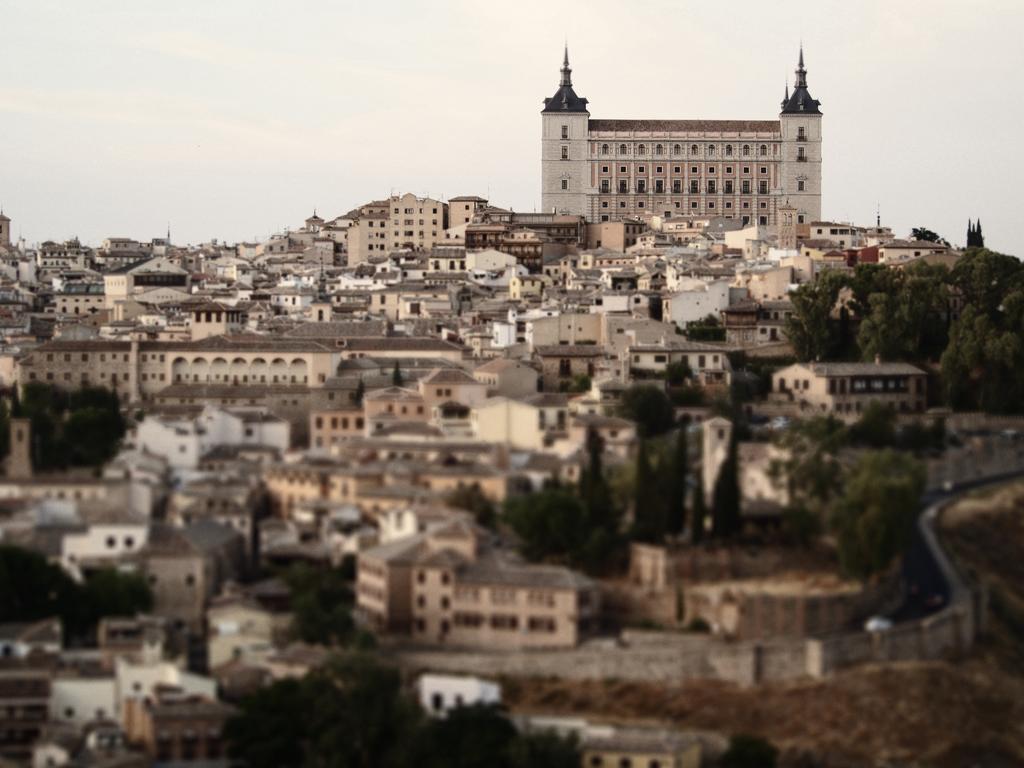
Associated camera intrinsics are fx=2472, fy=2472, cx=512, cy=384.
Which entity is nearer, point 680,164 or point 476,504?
point 476,504

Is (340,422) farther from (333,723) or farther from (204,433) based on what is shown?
(333,723)

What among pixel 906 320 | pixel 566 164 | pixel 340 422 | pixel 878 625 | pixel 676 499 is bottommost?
pixel 878 625

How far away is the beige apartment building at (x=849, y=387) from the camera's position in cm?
6109

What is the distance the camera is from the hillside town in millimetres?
42125

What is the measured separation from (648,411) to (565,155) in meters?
54.3

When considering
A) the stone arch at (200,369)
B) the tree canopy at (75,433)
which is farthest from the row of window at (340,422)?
the stone arch at (200,369)

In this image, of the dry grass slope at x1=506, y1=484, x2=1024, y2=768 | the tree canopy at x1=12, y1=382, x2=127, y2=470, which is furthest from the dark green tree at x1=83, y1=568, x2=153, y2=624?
the tree canopy at x1=12, y1=382, x2=127, y2=470

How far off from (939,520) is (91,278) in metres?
48.0

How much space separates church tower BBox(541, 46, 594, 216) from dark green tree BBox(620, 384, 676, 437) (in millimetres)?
52444

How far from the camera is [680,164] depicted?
111m

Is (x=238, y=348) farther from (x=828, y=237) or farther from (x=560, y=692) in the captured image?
(x=828, y=237)

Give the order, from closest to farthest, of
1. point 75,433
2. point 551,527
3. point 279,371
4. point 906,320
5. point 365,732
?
point 365,732 < point 551,527 < point 75,433 < point 906,320 < point 279,371

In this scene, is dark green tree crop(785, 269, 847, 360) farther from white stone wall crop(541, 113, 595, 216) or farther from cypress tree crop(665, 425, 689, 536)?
white stone wall crop(541, 113, 595, 216)

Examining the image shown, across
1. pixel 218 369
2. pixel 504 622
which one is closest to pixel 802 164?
pixel 218 369
